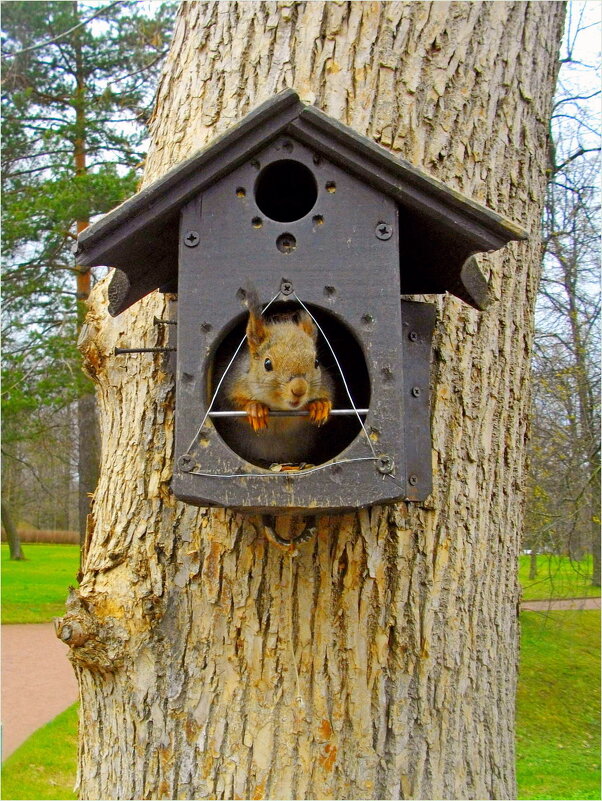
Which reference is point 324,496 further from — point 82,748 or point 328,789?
point 82,748

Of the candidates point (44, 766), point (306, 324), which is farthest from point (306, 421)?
point (44, 766)

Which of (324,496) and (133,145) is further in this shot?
(133,145)

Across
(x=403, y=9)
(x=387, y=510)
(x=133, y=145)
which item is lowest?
(x=387, y=510)

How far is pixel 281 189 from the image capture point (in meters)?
2.24

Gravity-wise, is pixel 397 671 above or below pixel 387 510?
below

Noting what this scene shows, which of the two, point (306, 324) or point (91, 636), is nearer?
point (306, 324)

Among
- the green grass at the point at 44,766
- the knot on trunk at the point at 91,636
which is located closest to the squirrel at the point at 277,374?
the knot on trunk at the point at 91,636

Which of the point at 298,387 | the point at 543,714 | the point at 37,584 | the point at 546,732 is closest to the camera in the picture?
the point at 298,387

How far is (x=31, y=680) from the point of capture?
10.5 m

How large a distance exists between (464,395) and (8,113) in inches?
463

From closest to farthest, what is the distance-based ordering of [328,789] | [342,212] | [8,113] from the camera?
1. [342,212]
2. [328,789]
3. [8,113]

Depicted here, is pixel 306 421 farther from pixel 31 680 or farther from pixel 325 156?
pixel 31 680

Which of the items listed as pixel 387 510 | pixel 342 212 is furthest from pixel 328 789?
pixel 342 212

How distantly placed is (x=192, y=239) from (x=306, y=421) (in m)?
0.58
